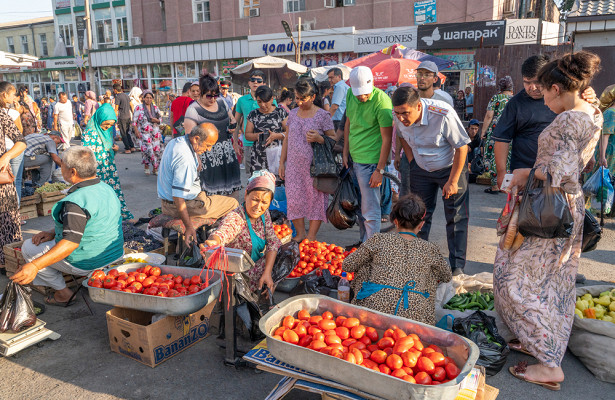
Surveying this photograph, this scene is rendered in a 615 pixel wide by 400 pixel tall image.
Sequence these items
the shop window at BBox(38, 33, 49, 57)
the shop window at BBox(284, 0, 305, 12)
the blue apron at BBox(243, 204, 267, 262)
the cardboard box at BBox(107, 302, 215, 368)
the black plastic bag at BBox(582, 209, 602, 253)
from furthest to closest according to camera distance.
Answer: the shop window at BBox(38, 33, 49, 57)
the shop window at BBox(284, 0, 305, 12)
the blue apron at BBox(243, 204, 267, 262)
the cardboard box at BBox(107, 302, 215, 368)
the black plastic bag at BBox(582, 209, 602, 253)

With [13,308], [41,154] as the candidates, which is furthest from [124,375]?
[41,154]

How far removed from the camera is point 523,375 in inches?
128

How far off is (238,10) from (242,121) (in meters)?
18.0

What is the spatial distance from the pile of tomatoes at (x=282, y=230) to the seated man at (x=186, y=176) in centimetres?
80

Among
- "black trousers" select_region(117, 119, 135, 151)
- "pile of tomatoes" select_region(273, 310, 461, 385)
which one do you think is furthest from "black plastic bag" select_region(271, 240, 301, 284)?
"black trousers" select_region(117, 119, 135, 151)

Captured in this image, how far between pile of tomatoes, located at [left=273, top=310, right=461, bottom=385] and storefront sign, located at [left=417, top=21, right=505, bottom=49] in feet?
52.1

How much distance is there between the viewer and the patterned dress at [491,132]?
7.95 metres

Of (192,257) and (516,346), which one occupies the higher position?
(192,257)

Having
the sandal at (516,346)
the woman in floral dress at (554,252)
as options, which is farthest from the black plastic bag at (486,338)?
the sandal at (516,346)

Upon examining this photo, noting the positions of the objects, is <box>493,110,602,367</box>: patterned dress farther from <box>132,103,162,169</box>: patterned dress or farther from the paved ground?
<box>132,103,162,169</box>: patterned dress

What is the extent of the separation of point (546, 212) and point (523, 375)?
1211 mm

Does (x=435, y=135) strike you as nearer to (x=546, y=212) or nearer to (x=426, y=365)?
(x=546, y=212)

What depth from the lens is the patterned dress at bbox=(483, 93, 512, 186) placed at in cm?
795

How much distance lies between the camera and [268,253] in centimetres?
393
